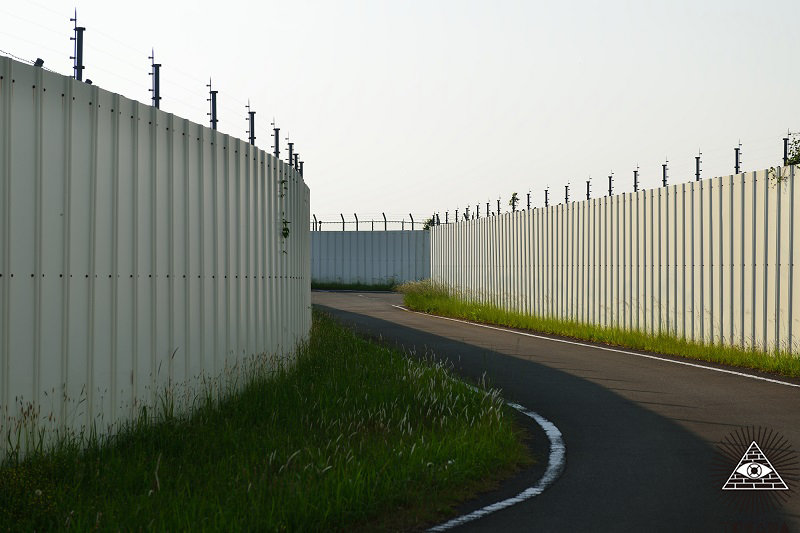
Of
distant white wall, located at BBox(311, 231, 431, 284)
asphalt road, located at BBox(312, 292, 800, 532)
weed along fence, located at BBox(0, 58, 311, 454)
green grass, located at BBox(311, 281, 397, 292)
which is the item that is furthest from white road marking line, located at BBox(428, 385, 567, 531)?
distant white wall, located at BBox(311, 231, 431, 284)

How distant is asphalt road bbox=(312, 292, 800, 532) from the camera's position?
6297mm

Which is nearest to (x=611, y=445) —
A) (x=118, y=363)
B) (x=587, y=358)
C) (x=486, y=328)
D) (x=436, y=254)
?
(x=118, y=363)

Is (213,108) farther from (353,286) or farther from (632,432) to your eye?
(353,286)

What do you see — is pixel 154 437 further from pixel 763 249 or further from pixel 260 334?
pixel 763 249

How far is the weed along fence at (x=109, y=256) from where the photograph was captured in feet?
23.1

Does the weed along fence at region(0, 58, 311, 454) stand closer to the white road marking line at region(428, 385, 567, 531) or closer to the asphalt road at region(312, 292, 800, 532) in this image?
the white road marking line at region(428, 385, 567, 531)

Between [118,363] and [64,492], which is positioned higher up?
[118,363]

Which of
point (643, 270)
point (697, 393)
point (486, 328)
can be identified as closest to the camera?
point (697, 393)

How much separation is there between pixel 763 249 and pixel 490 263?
47.0 feet

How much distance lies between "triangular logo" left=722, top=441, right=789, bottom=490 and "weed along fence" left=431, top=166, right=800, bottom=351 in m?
7.07

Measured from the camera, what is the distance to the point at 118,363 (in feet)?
27.0

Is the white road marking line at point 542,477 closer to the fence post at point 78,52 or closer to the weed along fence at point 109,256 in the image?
the weed along fence at point 109,256

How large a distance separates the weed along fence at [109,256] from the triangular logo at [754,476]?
5.03 metres

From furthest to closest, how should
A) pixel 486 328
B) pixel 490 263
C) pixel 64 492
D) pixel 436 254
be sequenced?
1. pixel 436 254
2. pixel 490 263
3. pixel 486 328
4. pixel 64 492
